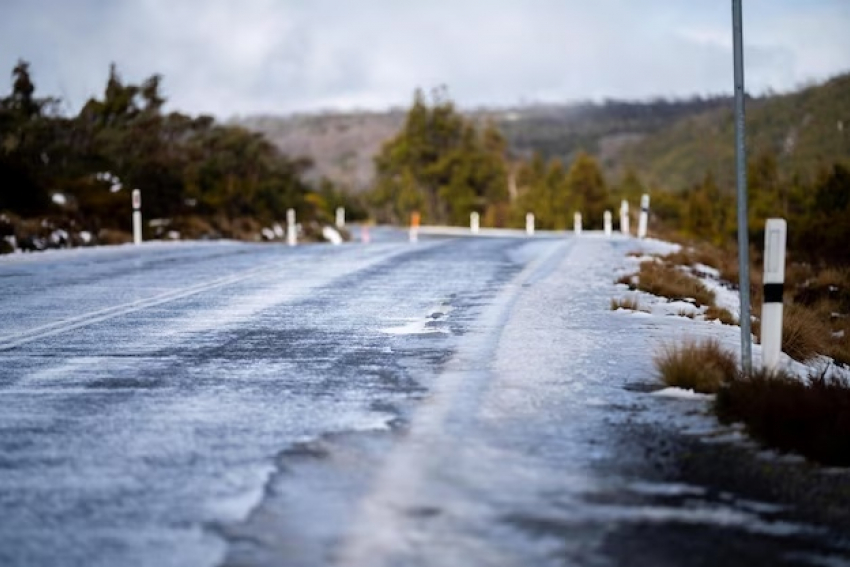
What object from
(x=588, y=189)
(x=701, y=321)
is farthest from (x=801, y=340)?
(x=588, y=189)

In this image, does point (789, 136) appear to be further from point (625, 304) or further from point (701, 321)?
point (701, 321)

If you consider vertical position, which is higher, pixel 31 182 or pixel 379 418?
pixel 31 182

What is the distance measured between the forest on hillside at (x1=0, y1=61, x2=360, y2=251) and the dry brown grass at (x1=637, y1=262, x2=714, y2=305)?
13146 mm

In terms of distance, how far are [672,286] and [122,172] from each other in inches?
891

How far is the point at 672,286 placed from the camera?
47.1 ft

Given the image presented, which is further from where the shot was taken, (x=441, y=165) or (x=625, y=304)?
(x=441, y=165)

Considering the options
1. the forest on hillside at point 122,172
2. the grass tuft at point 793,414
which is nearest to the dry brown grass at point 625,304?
the grass tuft at point 793,414

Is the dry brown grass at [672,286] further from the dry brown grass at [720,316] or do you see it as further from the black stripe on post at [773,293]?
the black stripe on post at [773,293]

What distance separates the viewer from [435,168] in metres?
111

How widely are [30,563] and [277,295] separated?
972 cm

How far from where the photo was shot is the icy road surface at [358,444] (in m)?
4.39

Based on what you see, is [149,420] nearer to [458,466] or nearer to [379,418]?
[379,418]

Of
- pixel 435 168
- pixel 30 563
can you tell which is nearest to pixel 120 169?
pixel 30 563

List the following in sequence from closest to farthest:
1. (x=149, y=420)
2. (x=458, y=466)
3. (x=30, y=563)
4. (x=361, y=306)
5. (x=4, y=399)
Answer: (x=30, y=563) → (x=458, y=466) → (x=149, y=420) → (x=4, y=399) → (x=361, y=306)
